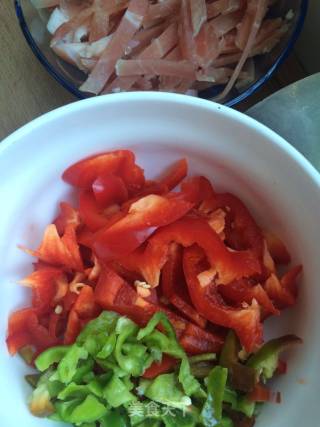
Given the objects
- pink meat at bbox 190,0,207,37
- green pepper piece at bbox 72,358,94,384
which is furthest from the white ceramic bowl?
pink meat at bbox 190,0,207,37

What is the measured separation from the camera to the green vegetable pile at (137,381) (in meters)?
0.86

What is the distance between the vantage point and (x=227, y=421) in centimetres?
89

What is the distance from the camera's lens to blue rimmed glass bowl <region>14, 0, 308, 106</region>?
1.11m

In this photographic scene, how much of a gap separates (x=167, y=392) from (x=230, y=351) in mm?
107

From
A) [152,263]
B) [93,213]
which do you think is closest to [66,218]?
[93,213]

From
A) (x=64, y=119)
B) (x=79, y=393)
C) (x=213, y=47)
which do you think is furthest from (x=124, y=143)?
(x=79, y=393)

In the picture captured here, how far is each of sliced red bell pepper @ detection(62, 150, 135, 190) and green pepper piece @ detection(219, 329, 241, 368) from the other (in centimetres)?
29

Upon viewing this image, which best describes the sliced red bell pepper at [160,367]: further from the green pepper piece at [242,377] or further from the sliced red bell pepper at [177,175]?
the sliced red bell pepper at [177,175]

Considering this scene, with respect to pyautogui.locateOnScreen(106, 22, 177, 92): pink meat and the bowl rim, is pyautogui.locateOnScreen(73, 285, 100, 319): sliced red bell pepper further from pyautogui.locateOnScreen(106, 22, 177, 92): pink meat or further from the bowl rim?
pyautogui.locateOnScreen(106, 22, 177, 92): pink meat

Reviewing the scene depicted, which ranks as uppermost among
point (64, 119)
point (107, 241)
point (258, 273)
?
point (64, 119)

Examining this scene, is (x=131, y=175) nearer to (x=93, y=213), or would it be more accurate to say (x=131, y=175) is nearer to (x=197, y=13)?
(x=93, y=213)

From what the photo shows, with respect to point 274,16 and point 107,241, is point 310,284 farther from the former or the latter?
point 274,16

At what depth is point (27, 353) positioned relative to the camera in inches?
37.4

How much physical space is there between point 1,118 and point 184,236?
46 centimetres
